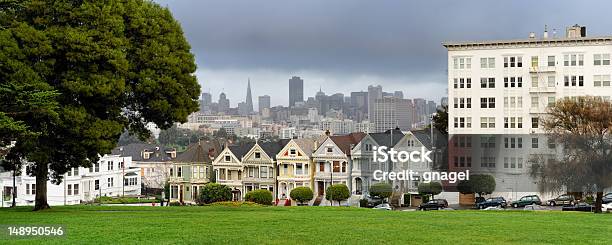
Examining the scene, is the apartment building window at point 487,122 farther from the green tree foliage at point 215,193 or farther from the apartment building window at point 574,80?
the green tree foliage at point 215,193

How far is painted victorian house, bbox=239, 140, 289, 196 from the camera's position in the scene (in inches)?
3105

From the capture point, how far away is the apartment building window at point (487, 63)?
7475cm

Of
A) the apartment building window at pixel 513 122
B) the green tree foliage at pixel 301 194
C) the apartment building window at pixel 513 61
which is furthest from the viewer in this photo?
the apartment building window at pixel 513 122

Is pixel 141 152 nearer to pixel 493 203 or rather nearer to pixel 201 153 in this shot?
pixel 201 153

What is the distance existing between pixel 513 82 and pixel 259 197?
89.6 ft

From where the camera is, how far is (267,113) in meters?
170

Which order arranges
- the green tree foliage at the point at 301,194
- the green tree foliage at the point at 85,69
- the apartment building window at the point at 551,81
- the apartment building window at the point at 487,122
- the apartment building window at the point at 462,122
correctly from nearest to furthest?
1. the green tree foliage at the point at 85,69
2. the apartment building window at the point at 551,81
3. the green tree foliage at the point at 301,194
4. the apartment building window at the point at 487,122
5. the apartment building window at the point at 462,122

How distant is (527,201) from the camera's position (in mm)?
61281

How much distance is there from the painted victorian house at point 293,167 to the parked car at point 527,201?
75.1 ft

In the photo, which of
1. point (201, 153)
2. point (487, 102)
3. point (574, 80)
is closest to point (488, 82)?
point (487, 102)

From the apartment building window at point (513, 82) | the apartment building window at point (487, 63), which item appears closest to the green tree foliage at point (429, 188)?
the apartment building window at point (513, 82)

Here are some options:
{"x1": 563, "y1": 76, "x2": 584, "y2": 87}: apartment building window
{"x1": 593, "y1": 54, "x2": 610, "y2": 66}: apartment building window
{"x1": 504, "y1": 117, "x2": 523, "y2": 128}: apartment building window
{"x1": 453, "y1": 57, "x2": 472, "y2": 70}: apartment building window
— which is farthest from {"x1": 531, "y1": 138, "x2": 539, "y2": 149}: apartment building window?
{"x1": 453, "y1": 57, "x2": 472, "y2": 70}: apartment building window

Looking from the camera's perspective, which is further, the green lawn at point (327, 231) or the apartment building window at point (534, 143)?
the apartment building window at point (534, 143)

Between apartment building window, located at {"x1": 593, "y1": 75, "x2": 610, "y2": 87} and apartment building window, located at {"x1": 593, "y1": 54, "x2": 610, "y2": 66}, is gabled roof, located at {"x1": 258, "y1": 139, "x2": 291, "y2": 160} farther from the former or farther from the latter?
apartment building window, located at {"x1": 593, "y1": 54, "x2": 610, "y2": 66}
